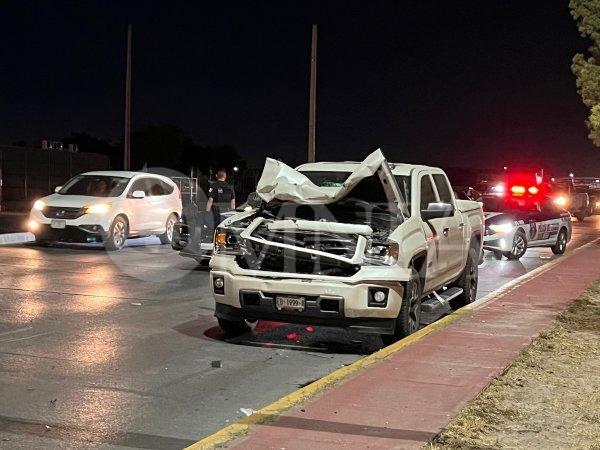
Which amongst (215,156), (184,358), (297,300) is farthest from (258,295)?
(215,156)

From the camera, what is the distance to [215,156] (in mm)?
100375

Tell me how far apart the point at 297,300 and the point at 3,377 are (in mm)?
2691

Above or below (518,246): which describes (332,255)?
above

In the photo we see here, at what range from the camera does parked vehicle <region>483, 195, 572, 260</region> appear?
18.2 metres

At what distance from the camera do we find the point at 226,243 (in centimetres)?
866

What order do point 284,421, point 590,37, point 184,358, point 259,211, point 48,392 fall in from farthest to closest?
1. point 590,37
2. point 259,211
3. point 184,358
4. point 48,392
5. point 284,421

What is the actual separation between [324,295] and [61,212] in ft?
37.7

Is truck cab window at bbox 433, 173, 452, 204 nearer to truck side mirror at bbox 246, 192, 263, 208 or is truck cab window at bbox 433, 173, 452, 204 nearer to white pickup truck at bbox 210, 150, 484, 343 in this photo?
white pickup truck at bbox 210, 150, 484, 343

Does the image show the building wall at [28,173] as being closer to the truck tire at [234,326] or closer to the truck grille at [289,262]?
the truck tire at [234,326]

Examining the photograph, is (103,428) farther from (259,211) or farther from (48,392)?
(259,211)

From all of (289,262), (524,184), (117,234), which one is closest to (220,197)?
(117,234)

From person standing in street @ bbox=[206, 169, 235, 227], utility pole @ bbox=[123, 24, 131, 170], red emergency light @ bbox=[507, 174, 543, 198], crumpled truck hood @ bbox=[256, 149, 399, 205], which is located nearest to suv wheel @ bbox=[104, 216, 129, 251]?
person standing in street @ bbox=[206, 169, 235, 227]

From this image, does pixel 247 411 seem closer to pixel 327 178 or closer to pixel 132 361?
pixel 132 361

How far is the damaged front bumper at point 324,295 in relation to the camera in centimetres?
807
